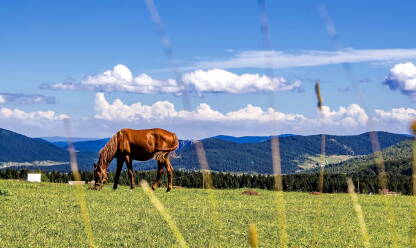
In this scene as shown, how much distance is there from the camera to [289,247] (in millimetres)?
13094

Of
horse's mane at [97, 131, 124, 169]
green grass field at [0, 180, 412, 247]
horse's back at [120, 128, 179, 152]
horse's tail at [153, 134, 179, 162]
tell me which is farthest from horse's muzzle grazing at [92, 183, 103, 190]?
green grass field at [0, 180, 412, 247]

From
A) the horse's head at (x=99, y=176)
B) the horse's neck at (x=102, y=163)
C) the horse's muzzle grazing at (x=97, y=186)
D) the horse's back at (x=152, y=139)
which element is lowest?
the horse's muzzle grazing at (x=97, y=186)

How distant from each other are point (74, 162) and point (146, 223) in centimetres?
1211

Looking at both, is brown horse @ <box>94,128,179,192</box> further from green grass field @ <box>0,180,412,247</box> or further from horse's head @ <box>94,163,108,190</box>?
green grass field @ <box>0,180,412,247</box>

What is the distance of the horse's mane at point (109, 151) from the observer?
93.6 ft

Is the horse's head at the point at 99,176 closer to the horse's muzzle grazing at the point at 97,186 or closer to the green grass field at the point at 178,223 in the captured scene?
the horse's muzzle grazing at the point at 97,186

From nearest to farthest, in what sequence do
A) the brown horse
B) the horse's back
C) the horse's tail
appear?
the brown horse, the horse's back, the horse's tail

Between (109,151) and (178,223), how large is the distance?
43.9 feet

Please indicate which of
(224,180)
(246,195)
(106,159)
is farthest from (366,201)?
(224,180)

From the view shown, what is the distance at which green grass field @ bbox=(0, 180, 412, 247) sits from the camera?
42.8 ft

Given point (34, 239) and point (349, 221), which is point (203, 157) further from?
point (349, 221)

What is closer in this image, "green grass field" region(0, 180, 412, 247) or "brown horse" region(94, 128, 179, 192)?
"green grass field" region(0, 180, 412, 247)

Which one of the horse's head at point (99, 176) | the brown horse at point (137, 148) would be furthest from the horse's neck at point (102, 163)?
the horse's head at point (99, 176)

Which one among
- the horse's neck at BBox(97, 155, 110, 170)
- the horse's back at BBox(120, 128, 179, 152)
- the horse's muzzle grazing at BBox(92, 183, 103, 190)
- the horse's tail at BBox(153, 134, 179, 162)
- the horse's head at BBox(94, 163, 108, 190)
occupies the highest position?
the horse's back at BBox(120, 128, 179, 152)
